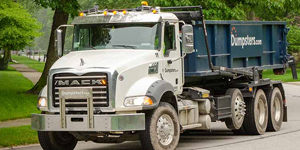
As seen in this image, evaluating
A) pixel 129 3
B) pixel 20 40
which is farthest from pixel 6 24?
pixel 129 3

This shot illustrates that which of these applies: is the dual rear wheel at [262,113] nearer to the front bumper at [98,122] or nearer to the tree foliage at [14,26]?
the front bumper at [98,122]

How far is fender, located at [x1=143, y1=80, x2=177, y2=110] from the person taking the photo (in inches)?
458

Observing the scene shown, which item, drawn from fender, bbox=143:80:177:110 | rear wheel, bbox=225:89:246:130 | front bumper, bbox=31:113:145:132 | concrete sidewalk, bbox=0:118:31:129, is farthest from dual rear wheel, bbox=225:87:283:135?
concrete sidewalk, bbox=0:118:31:129

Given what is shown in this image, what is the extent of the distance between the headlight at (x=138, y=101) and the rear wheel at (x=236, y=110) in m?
3.65

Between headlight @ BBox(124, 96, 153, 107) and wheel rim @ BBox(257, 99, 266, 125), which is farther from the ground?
headlight @ BBox(124, 96, 153, 107)

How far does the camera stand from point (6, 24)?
46562 millimetres

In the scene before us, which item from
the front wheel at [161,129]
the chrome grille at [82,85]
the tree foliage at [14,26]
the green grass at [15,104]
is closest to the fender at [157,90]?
the front wheel at [161,129]

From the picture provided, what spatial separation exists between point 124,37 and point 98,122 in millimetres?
2094

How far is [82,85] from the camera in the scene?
11.6 meters

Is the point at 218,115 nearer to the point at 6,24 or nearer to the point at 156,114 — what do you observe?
the point at 156,114

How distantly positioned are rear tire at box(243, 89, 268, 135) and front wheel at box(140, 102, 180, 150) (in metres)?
3.52

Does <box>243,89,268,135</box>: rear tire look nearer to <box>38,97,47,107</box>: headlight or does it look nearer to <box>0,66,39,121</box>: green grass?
<box>38,97,47,107</box>: headlight

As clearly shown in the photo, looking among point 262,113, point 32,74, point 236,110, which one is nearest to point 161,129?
point 236,110

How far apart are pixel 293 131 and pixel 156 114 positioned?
525 cm
